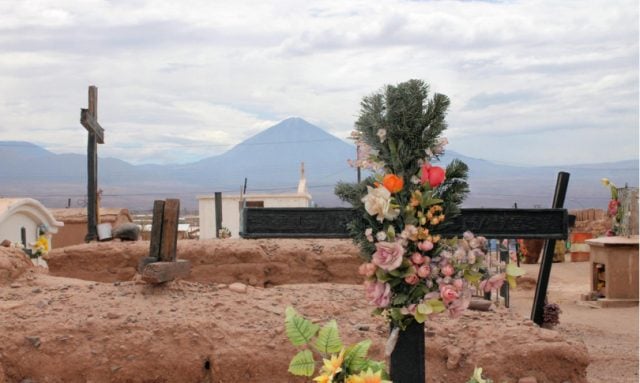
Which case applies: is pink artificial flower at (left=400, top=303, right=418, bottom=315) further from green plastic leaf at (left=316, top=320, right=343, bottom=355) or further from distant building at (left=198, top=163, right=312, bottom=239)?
distant building at (left=198, top=163, right=312, bottom=239)

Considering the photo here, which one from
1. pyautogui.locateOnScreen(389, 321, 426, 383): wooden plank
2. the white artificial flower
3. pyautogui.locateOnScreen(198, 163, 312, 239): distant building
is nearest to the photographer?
the white artificial flower

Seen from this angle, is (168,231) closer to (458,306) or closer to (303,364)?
(458,306)

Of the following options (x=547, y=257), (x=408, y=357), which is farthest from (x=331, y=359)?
(x=547, y=257)

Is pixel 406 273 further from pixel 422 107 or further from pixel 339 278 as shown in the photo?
pixel 339 278

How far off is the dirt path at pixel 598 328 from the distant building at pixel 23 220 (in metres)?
10.8

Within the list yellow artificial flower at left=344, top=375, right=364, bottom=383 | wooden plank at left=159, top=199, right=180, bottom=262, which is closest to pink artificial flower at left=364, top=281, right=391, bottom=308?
yellow artificial flower at left=344, top=375, right=364, bottom=383

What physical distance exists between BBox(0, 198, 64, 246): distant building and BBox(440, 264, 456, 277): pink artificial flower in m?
Result: 14.0

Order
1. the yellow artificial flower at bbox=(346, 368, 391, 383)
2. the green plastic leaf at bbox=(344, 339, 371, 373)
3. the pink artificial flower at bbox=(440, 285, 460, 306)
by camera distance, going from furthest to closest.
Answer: the pink artificial flower at bbox=(440, 285, 460, 306) → the green plastic leaf at bbox=(344, 339, 371, 373) → the yellow artificial flower at bbox=(346, 368, 391, 383)

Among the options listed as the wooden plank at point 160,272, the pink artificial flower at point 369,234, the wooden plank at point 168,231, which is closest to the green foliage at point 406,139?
the pink artificial flower at point 369,234

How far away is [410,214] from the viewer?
A: 15.0 feet

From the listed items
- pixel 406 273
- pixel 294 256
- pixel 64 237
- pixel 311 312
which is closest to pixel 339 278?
pixel 294 256

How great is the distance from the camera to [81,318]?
688 centimetres

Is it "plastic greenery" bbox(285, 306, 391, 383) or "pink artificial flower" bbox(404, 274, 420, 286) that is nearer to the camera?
"plastic greenery" bbox(285, 306, 391, 383)

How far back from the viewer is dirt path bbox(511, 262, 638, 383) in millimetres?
10294
